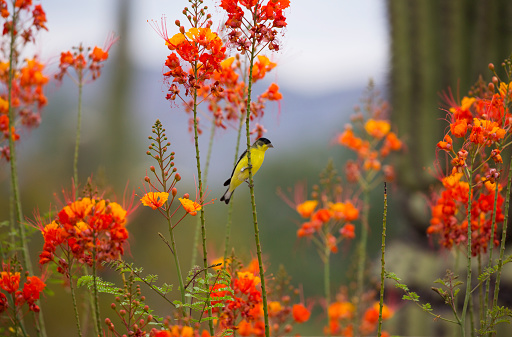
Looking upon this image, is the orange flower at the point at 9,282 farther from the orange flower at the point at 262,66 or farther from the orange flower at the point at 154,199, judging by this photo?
the orange flower at the point at 262,66

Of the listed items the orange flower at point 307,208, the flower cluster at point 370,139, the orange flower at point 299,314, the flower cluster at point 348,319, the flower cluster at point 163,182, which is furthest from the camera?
→ the flower cluster at point 370,139

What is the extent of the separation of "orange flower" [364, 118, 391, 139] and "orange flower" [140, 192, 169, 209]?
1670 mm

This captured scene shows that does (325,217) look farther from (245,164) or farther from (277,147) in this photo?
(277,147)

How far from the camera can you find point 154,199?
1.19 metres

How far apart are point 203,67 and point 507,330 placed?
2571mm

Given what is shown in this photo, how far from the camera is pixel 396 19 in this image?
3576 millimetres

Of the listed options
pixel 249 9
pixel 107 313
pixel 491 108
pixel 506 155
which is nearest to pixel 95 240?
pixel 249 9

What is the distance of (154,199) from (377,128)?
1740 millimetres

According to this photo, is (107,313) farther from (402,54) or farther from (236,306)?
(236,306)

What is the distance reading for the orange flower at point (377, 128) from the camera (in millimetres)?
2650

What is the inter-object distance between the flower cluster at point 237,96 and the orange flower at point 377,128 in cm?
111

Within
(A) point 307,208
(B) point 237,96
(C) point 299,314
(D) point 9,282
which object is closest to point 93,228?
(D) point 9,282

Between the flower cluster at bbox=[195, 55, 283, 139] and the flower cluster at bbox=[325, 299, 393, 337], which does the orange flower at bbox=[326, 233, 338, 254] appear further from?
the flower cluster at bbox=[195, 55, 283, 139]

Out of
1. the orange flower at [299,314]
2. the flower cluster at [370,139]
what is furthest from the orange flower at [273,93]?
the flower cluster at [370,139]
